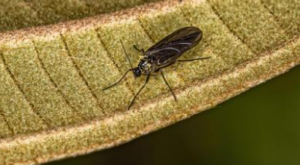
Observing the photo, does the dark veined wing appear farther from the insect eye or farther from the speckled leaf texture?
the insect eye

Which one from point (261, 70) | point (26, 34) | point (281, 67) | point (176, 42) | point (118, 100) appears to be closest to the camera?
→ point (281, 67)

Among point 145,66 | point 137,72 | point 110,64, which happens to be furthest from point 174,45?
point 110,64

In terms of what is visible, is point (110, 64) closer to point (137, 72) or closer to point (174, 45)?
point (137, 72)

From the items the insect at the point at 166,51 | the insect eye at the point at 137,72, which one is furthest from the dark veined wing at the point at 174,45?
the insect eye at the point at 137,72

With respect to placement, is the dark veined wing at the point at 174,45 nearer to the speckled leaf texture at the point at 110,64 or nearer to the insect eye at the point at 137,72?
the speckled leaf texture at the point at 110,64

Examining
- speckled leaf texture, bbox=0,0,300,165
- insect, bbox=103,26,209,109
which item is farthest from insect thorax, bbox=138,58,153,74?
speckled leaf texture, bbox=0,0,300,165

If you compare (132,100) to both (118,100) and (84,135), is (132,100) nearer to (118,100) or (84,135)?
(118,100)

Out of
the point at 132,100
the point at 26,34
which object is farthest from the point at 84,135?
the point at 26,34
